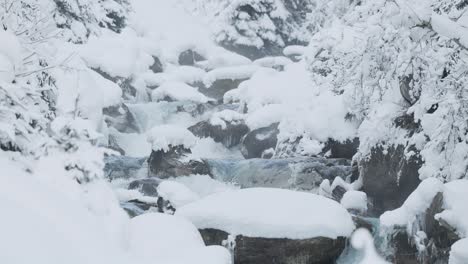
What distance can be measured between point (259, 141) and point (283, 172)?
3372mm

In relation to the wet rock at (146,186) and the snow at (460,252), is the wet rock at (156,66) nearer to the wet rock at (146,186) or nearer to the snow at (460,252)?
the wet rock at (146,186)

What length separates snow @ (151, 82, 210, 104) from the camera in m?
19.1

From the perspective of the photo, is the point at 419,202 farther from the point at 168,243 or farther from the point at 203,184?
the point at 203,184

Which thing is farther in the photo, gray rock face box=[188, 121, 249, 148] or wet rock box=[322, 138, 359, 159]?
gray rock face box=[188, 121, 249, 148]

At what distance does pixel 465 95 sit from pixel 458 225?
205 centimetres

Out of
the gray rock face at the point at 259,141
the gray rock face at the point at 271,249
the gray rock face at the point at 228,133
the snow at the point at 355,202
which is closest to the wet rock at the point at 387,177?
the snow at the point at 355,202

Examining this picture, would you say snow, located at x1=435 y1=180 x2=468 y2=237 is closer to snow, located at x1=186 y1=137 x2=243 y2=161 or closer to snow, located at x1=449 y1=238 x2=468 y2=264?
snow, located at x1=449 y1=238 x2=468 y2=264

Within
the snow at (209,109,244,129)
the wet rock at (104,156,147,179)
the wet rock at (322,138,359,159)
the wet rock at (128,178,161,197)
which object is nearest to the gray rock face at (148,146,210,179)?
the wet rock at (104,156,147,179)

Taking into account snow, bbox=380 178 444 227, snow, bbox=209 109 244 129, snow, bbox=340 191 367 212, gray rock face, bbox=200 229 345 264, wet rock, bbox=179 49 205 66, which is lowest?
gray rock face, bbox=200 229 345 264

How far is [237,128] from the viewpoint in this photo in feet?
52.7

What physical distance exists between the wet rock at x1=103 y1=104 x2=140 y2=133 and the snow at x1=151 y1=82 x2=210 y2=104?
8.04 feet

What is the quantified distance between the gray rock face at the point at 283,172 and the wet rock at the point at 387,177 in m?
0.77

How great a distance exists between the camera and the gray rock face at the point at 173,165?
1264 cm

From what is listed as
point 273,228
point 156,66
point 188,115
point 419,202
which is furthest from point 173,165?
point 156,66
